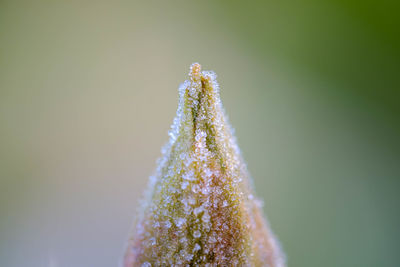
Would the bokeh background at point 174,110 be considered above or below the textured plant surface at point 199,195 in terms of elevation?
above

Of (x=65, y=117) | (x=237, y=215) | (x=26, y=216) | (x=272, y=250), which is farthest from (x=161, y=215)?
(x=65, y=117)

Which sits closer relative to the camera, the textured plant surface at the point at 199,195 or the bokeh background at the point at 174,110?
the textured plant surface at the point at 199,195

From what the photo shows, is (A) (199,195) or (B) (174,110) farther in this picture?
(B) (174,110)

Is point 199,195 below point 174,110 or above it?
below

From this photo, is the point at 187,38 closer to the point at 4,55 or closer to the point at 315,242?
the point at 4,55
